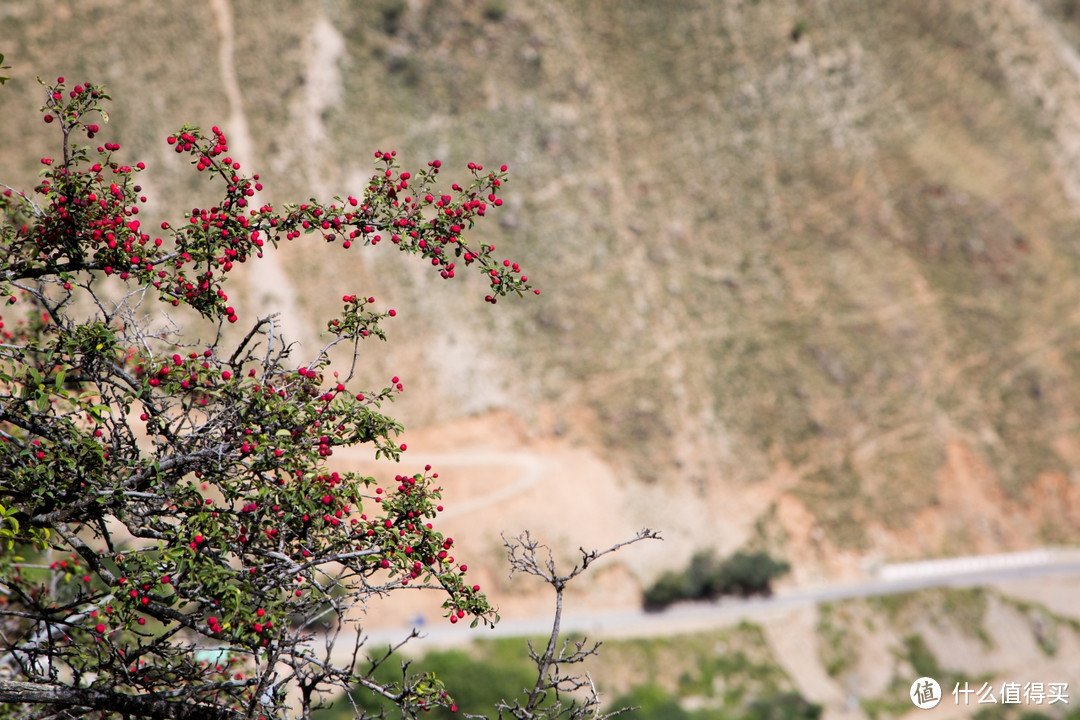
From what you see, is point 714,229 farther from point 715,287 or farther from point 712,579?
point 712,579

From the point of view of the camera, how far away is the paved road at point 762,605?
50.5 m

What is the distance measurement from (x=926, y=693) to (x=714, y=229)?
32.5 m

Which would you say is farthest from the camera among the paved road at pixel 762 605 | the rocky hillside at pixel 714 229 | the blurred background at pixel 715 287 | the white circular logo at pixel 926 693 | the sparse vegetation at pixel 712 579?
the rocky hillside at pixel 714 229

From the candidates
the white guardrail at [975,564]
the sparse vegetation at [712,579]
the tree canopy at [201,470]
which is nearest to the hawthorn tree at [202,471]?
A: the tree canopy at [201,470]

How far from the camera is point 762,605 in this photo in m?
56.3

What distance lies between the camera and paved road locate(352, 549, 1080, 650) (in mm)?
50469

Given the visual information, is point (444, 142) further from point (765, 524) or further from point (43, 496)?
point (43, 496)

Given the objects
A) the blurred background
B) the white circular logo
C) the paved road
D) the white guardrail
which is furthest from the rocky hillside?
the white circular logo

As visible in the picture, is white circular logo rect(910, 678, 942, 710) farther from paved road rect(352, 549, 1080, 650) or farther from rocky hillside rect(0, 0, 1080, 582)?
rocky hillside rect(0, 0, 1080, 582)

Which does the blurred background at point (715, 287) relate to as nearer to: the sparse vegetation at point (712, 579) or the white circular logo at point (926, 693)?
the sparse vegetation at point (712, 579)

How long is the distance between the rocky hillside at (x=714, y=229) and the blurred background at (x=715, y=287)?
21 centimetres

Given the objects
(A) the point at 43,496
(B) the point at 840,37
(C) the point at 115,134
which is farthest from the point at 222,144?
(B) the point at 840,37

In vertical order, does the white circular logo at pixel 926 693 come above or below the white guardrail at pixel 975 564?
below

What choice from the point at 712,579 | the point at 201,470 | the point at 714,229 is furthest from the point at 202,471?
the point at 714,229
